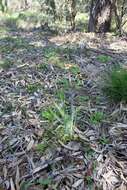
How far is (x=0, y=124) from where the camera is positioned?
134 inches

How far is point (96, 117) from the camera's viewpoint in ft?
10.8

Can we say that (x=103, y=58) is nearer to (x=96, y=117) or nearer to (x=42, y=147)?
(x=96, y=117)

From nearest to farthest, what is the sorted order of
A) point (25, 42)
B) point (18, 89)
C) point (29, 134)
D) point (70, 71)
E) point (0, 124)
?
1. point (29, 134)
2. point (0, 124)
3. point (18, 89)
4. point (70, 71)
5. point (25, 42)

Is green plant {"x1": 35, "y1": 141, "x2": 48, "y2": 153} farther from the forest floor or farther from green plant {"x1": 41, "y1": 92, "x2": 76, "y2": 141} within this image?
green plant {"x1": 41, "y1": 92, "x2": 76, "y2": 141}

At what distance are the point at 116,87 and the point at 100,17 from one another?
12.2 feet

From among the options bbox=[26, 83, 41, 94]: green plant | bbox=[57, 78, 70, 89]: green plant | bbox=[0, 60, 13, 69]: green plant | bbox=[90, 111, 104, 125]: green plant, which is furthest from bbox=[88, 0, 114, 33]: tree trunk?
bbox=[90, 111, 104, 125]: green plant

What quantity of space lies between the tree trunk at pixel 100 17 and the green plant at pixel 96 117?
3.96 meters

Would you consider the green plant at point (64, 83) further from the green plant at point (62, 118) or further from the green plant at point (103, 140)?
the green plant at point (103, 140)

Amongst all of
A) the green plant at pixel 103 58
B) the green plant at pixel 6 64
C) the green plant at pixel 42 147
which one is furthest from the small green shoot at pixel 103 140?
the green plant at pixel 6 64

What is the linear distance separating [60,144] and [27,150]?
0.98ft

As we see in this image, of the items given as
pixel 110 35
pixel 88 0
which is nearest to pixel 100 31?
pixel 110 35

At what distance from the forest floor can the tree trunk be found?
2097mm

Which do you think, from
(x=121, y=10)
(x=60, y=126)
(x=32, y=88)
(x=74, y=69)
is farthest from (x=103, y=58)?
(x=121, y=10)

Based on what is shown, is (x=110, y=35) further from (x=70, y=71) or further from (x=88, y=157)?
(x=88, y=157)
